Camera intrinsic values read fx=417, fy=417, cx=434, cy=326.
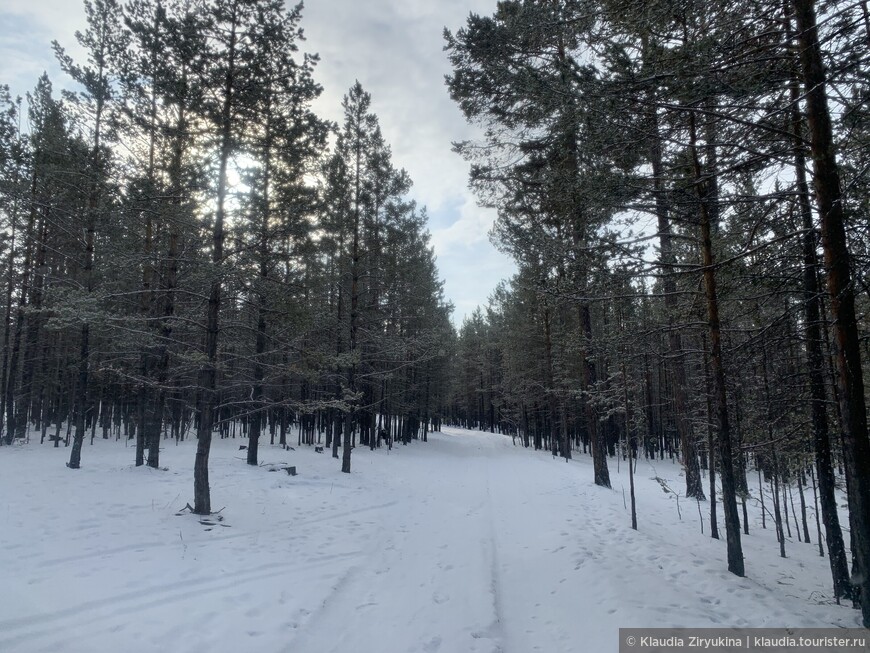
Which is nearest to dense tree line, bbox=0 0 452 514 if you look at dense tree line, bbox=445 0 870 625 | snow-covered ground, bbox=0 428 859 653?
snow-covered ground, bbox=0 428 859 653

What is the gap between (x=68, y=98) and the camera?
44.6ft

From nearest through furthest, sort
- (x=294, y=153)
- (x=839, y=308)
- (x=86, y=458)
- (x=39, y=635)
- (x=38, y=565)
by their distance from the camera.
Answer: (x=39, y=635), (x=839, y=308), (x=38, y=565), (x=294, y=153), (x=86, y=458)

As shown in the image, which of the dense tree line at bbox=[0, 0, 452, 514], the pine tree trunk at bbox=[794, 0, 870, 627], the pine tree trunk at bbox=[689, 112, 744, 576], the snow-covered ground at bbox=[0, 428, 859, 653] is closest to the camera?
the pine tree trunk at bbox=[794, 0, 870, 627]

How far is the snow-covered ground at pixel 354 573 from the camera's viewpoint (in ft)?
15.6

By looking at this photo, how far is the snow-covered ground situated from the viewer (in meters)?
4.75

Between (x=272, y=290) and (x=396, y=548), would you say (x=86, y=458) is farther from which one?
(x=396, y=548)

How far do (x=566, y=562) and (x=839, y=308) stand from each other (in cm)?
549

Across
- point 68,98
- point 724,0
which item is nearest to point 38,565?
point 724,0

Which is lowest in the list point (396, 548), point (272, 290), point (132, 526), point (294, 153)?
point (396, 548)

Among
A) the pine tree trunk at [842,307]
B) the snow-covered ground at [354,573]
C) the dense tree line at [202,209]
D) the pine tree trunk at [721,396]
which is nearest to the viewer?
the pine tree trunk at [842,307]

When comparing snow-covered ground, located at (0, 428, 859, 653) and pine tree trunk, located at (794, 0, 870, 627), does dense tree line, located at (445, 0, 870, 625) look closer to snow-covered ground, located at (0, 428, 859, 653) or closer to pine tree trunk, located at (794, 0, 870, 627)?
pine tree trunk, located at (794, 0, 870, 627)

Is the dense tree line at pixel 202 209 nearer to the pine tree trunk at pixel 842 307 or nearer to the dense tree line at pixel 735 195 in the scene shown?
the dense tree line at pixel 735 195

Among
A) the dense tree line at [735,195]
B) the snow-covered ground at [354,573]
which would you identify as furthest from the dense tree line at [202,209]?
the dense tree line at [735,195]

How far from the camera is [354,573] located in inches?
264
